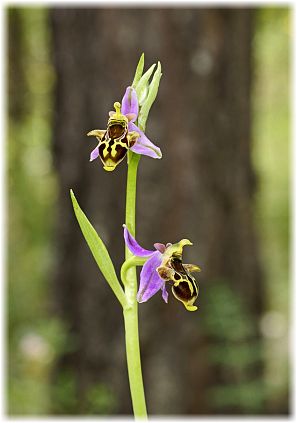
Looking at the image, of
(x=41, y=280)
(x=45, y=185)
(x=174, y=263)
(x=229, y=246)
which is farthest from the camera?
(x=45, y=185)

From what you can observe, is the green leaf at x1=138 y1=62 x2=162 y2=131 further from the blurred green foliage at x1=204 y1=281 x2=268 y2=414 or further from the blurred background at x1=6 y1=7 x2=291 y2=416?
the blurred green foliage at x1=204 y1=281 x2=268 y2=414

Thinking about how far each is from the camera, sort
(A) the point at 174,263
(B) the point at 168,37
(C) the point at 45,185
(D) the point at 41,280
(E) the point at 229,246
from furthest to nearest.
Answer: (C) the point at 45,185 → (D) the point at 41,280 → (E) the point at 229,246 → (B) the point at 168,37 → (A) the point at 174,263

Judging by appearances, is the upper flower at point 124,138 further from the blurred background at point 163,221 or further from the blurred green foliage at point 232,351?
the blurred green foliage at point 232,351

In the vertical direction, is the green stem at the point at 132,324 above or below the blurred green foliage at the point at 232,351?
above

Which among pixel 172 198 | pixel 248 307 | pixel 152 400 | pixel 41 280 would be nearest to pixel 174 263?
pixel 172 198

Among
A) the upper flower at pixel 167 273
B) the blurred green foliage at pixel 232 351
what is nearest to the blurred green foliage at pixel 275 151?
the blurred green foliage at pixel 232 351

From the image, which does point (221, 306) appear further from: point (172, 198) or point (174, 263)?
point (174, 263)
